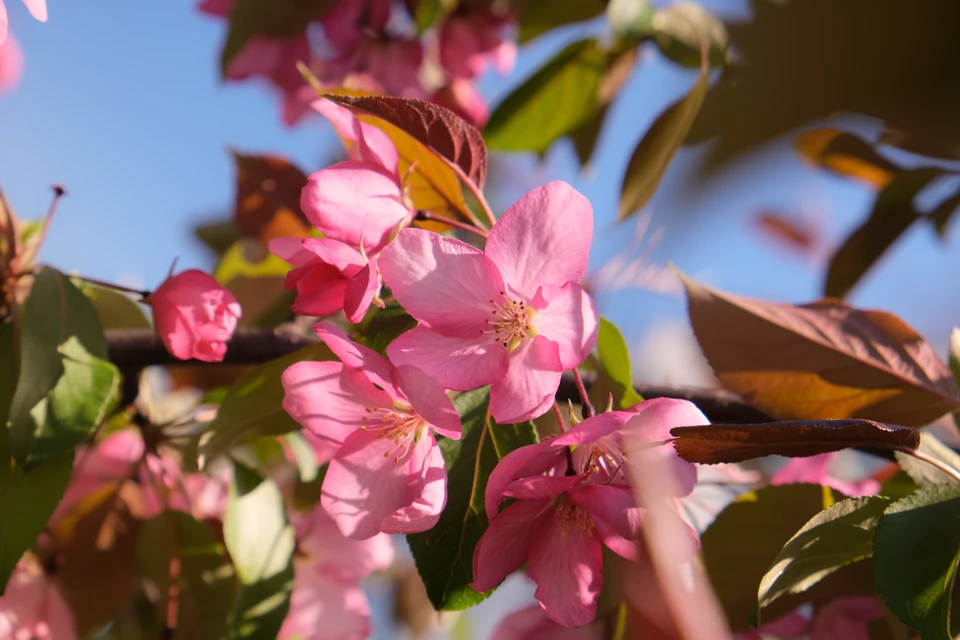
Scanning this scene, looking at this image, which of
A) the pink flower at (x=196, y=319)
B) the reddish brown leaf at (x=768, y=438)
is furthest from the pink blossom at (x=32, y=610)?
the reddish brown leaf at (x=768, y=438)

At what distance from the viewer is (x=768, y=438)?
0.43m

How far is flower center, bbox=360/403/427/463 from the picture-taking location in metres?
0.54

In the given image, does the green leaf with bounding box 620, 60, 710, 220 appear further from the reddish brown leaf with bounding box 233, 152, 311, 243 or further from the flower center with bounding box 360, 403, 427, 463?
the reddish brown leaf with bounding box 233, 152, 311, 243

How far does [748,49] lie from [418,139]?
0.42 meters

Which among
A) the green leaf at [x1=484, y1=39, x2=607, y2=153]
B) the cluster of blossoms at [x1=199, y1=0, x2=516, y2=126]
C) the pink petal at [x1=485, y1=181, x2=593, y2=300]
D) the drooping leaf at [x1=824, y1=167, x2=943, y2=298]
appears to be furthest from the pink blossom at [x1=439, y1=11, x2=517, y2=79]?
the pink petal at [x1=485, y1=181, x2=593, y2=300]

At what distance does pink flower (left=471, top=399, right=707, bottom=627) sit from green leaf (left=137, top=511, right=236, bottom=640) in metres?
0.42

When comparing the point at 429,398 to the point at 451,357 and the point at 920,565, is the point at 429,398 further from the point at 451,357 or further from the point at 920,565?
the point at 920,565

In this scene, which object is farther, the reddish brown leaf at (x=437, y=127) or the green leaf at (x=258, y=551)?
the green leaf at (x=258, y=551)

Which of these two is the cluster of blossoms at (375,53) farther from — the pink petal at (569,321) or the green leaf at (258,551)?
the pink petal at (569,321)

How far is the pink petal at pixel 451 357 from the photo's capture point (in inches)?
19.0

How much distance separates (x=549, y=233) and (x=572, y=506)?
0.56 ft

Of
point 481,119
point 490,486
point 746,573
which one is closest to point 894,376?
point 746,573

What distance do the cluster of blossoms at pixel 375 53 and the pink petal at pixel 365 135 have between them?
0.72 m

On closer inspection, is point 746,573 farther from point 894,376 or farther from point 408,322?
point 408,322
